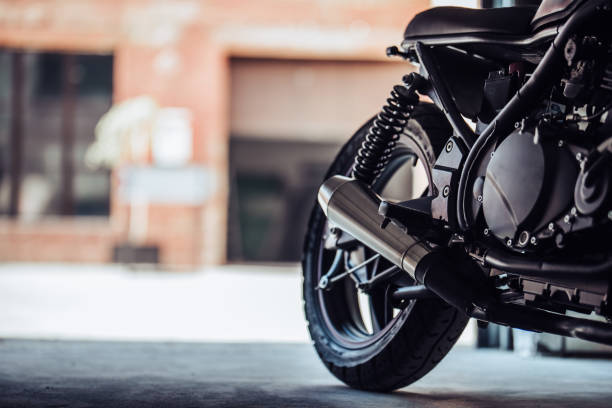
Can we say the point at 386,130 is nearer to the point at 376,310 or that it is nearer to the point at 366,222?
the point at 366,222

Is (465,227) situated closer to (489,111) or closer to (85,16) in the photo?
(489,111)

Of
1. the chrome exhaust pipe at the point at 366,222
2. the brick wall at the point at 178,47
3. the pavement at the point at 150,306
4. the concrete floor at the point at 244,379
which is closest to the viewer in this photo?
the chrome exhaust pipe at the point at 366,222

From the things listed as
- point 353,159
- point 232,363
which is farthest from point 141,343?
point 353,159

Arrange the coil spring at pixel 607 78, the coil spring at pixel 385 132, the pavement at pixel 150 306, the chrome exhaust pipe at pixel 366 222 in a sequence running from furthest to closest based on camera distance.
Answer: the pavement at pixel 150 306, the coil spring at pixel 385 132, the chrome exhaust pipe at pixel 366 222, the coil spring at pixel 607 78

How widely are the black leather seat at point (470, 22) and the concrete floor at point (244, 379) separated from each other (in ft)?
3.24

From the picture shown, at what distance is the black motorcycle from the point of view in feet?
6.24

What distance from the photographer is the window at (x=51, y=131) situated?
12.9 metres

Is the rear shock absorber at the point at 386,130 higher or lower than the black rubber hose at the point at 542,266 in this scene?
higher

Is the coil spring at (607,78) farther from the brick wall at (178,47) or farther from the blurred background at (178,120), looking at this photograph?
the brick wall at (178,47)

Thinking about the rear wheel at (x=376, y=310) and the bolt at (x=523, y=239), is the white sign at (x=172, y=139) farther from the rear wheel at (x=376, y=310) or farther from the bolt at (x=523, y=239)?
the bolt at (x=523, y=239)

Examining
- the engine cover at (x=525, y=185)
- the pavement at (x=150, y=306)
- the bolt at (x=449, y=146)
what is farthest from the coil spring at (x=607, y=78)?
the pavement at (x=150, y=306)

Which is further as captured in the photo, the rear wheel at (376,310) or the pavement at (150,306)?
the pavement at (150,306)

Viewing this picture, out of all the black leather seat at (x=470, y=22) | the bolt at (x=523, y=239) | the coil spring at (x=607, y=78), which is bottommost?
Answer: the bolt at (x=523, y=239)

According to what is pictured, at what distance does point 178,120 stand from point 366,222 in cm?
1016
